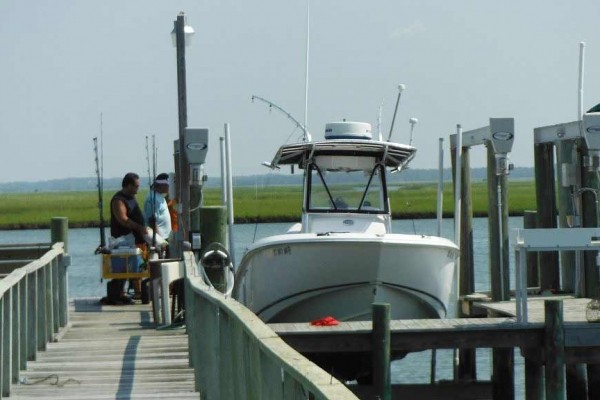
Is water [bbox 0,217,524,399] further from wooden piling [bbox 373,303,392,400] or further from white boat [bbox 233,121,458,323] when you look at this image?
wooden piling [bbox 373,303,392,400]

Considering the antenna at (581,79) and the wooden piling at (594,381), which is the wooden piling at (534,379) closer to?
the wooden piling at (594,381)

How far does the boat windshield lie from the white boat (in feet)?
0.04

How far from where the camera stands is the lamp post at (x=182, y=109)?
16.8m

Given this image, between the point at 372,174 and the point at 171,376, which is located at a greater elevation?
the point at 372,174

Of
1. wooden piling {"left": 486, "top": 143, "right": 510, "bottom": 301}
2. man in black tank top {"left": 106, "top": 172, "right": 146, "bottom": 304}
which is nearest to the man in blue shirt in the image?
man in black tank top {"left": 106, "top": 172, "right": 146, "bottom": 304}

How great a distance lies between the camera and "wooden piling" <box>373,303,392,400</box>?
14.4m

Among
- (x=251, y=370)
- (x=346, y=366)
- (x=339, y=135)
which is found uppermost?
(x=339, y=135)

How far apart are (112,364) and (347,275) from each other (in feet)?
13.3

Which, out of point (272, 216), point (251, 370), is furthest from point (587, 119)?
point (272, 216)

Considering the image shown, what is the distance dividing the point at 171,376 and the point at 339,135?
21.6ft

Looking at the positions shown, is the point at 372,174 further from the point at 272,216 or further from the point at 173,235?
the point at 272,216

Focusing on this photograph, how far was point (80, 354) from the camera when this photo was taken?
13.3 metres

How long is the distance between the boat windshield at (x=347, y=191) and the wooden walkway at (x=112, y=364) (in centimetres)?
285

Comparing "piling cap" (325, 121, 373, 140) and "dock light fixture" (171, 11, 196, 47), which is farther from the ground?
"dock light fixture" (171, 11, 196, 47)
